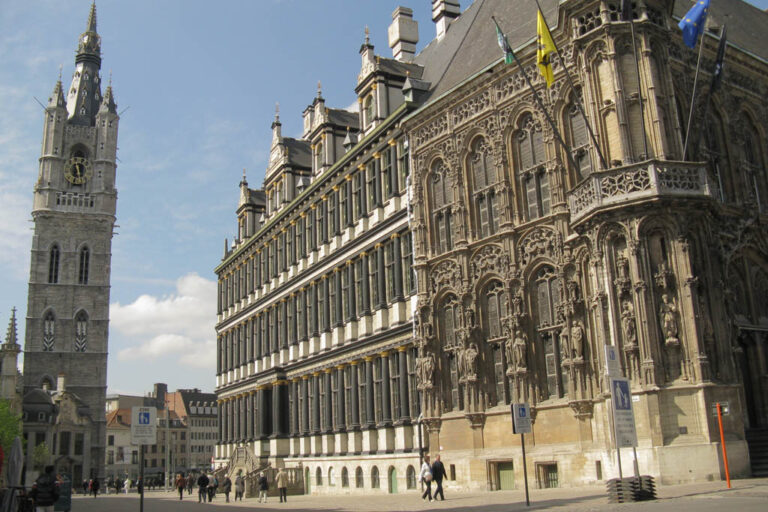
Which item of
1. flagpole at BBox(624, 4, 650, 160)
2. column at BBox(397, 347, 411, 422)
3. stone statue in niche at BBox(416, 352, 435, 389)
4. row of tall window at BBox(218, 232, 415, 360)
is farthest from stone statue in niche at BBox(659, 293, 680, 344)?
column at BBox(397, 347, 411, 422)

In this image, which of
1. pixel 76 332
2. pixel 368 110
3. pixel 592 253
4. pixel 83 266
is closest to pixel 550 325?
pixel 592 253

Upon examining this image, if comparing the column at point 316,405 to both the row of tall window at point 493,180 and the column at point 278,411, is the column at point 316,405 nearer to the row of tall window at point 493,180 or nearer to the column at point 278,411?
the column at point 278,411

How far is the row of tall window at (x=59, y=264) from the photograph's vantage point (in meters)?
98.6

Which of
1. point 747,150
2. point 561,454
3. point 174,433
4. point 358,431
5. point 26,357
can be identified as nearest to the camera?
point 561,454

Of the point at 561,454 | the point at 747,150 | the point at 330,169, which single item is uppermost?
the point at 330,169

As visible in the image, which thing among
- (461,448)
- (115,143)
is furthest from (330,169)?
(115,143)

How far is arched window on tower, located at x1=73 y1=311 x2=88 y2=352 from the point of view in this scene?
96.8 metres

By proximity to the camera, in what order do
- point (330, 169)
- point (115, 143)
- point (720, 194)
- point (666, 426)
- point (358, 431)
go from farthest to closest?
point (115, 143) → point (330, 169) → point (358, 431) → point (720, 194) → point (666, 426)

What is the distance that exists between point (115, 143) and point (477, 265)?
299 ft

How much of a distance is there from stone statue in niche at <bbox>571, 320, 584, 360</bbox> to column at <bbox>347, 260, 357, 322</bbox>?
16599 millimetres

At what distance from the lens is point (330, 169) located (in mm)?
42750

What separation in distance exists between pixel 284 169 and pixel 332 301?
12001 mm

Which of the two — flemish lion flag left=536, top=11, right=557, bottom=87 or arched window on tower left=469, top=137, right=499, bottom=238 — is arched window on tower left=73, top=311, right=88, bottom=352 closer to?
arched window on tower left=469, top=137, right=499, bottom=238

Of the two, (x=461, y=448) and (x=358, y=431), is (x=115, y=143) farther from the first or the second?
(x=461, y=448)
